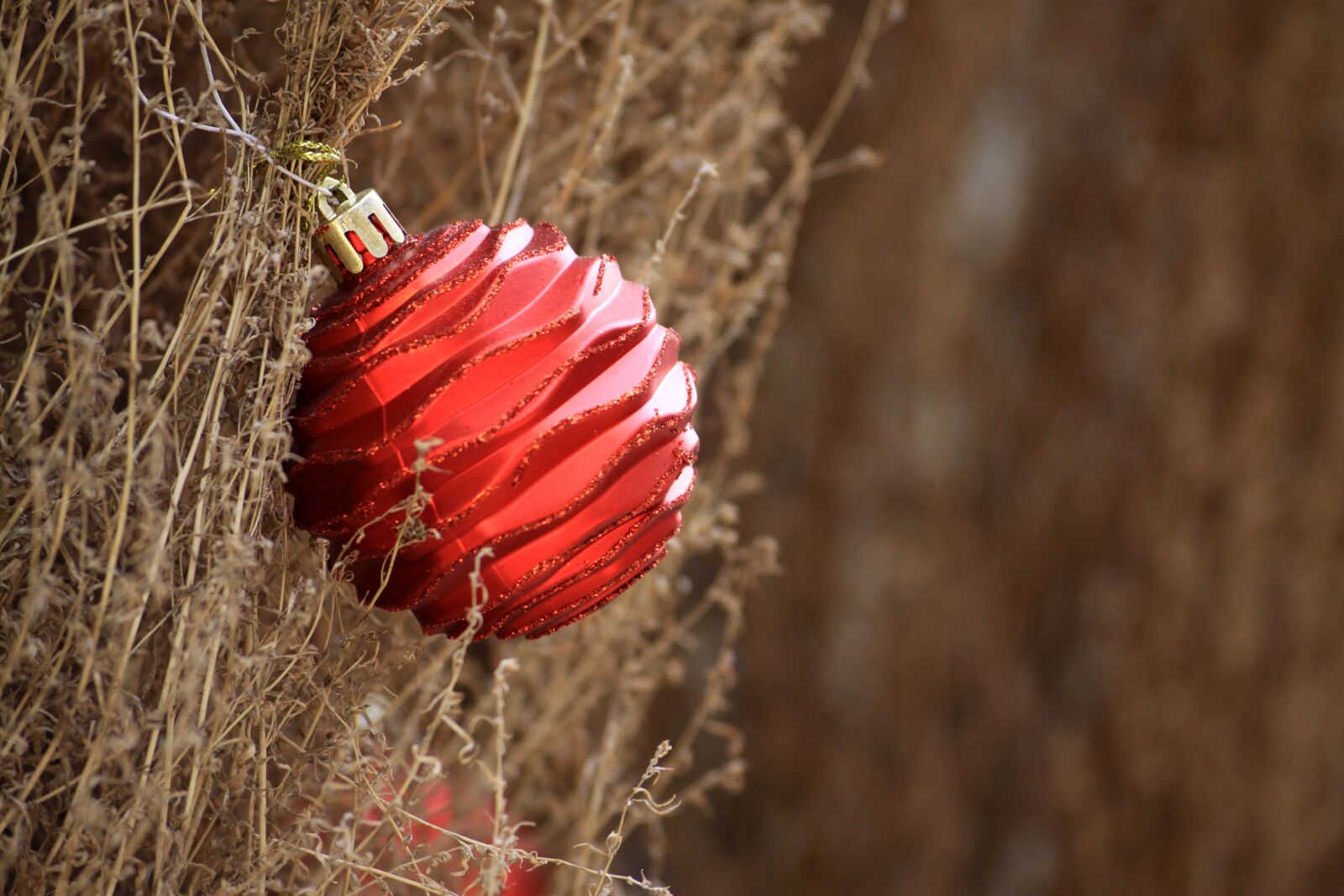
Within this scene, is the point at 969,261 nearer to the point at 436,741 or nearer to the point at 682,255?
the point at 682,255

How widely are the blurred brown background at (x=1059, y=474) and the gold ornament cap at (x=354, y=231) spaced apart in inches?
41.6

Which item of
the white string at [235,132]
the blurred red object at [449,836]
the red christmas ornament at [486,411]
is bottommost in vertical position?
the blurred red object at [449,836]

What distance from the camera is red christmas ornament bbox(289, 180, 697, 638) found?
37 centimetres

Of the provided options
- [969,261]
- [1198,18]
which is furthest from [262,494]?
[1198,18]

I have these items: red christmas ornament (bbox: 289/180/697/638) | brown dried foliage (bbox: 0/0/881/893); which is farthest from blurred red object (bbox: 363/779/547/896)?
red christmas ornament (bbox: 289/180/697/638)

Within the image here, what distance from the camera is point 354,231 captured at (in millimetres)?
395

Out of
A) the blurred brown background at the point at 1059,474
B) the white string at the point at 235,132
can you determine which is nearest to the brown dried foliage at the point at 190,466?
the white string at the point at 235,132

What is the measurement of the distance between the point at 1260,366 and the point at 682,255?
0.92 meters

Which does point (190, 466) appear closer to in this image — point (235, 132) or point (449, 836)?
point (235, 132)

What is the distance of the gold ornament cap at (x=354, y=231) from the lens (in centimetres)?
40

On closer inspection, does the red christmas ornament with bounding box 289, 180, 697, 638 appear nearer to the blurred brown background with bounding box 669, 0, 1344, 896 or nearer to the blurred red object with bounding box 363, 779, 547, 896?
the blurred red object with bounding box 363, 779, 547, 896

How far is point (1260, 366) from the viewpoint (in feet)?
4.35

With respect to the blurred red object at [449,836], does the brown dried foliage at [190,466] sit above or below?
above

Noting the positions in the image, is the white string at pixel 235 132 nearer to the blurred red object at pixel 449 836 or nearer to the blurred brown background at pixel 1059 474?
the blurred red object at pixel 449 836
